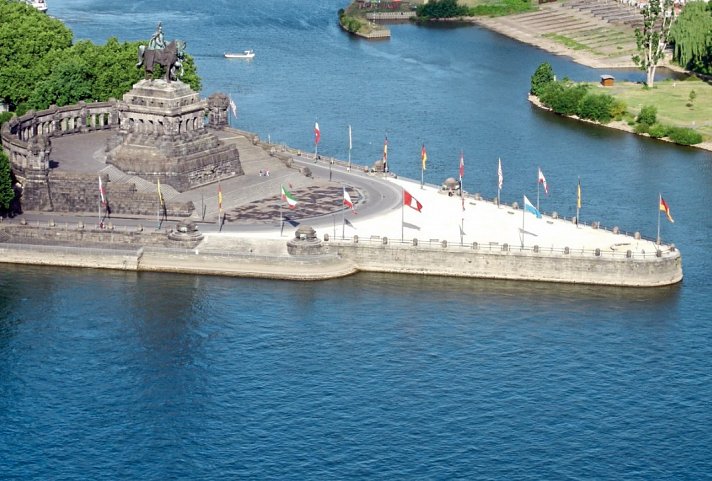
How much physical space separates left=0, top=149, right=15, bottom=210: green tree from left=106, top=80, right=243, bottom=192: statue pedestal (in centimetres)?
1488

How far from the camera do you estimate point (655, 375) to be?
14625cm

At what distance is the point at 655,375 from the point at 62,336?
174 ft

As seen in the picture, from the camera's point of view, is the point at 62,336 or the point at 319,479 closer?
the point at 319,479

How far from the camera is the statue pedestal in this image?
18838cm

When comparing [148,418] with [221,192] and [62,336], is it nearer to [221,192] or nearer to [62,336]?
[62,336]

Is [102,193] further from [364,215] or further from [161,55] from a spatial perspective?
[364,215]

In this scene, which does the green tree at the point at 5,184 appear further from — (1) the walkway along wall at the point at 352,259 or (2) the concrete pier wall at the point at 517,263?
(2) the concrete pier wall at the point at 517,263

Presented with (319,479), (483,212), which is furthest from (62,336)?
(483,212)

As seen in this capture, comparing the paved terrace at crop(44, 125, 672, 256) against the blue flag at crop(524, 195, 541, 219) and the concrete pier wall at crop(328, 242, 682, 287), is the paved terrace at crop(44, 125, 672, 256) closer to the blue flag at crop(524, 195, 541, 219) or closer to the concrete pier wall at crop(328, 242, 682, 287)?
the concrete pier wall at crop(328, 242, 682, 287)

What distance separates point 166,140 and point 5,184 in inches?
793

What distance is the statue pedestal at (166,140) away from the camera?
18838cm

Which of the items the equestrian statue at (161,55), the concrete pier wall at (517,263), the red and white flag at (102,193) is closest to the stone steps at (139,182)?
the red and white flag at (102,193)

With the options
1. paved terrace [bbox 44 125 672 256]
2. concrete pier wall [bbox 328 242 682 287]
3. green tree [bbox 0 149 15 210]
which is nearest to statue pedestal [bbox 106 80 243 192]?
paved terrace [bbox 44 125 672 256]

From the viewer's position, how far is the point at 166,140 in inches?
7470
